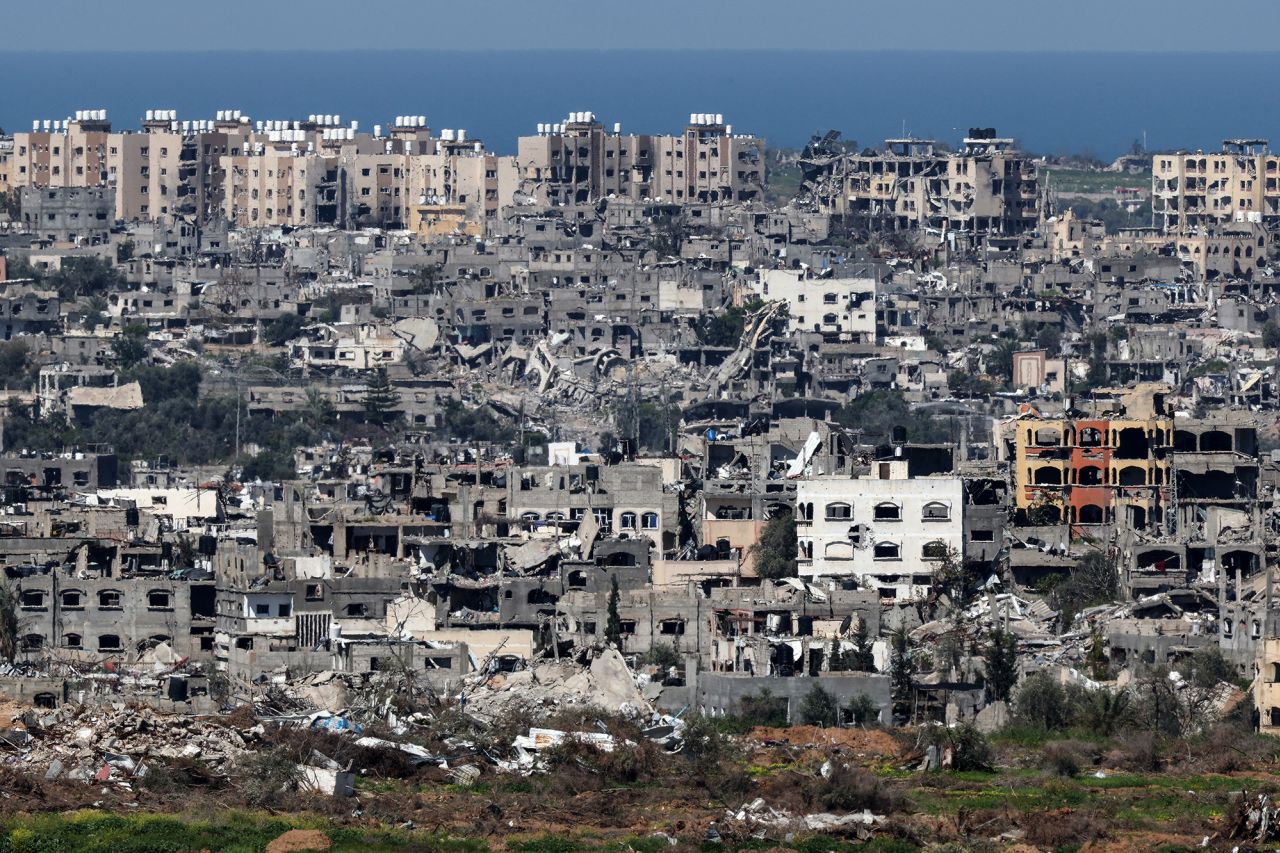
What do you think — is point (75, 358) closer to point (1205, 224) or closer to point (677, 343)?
point (677, 343)

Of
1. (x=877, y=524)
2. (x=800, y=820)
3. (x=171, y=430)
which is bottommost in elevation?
(x=800, y=820)

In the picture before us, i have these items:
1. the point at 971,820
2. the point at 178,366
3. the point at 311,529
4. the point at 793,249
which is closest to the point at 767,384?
the point at 178,366

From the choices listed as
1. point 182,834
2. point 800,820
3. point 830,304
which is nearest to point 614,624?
point 800,820

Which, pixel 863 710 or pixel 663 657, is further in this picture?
pixel 663 657

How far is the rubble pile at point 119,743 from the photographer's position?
140 ft

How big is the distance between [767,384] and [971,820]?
50687 millimetres

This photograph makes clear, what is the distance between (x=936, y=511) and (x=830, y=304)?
41.4 metres

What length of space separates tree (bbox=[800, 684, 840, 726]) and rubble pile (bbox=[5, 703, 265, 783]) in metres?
6.58

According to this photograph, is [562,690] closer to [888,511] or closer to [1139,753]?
[1139,753]

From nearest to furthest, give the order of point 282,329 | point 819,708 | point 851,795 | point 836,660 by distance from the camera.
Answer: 1. point 851,795
2. point 819,708
3. point 836,660
4. point 282,329

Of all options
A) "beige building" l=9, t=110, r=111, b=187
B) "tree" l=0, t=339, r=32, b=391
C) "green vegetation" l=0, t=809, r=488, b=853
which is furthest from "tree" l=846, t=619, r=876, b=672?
"beige building" l=9, t=110, r=111, b=187

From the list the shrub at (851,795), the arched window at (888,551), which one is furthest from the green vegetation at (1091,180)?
the shrub at (851,795)

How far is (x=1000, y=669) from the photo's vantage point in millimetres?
49281

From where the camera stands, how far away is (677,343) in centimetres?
9831
